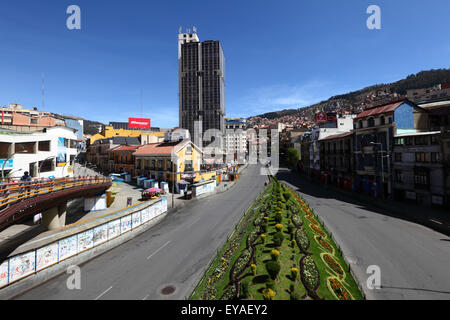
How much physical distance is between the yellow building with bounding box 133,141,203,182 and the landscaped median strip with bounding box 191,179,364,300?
35.6 m

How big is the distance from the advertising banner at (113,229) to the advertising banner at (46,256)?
19.6 ft

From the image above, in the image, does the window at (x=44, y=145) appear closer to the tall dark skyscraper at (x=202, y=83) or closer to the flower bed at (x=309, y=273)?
the flower bed at (x=309, y=273)

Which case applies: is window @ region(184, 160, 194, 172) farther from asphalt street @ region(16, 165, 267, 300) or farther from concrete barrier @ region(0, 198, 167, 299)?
concrete barrier @ region(0, 198, 167, 299)

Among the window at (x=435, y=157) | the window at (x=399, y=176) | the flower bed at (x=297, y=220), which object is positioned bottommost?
the flower bed at (x=297, y=220)

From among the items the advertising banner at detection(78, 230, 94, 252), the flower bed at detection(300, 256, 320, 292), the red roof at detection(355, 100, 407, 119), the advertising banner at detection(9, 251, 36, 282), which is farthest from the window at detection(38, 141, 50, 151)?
the red roof at detection(355, 100, 407, 119)

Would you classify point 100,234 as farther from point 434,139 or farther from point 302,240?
point 434,139

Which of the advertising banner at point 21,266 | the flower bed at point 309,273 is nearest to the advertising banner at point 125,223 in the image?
the advertising banner at point 21,266

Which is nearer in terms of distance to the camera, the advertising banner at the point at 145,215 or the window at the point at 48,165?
the advertising banner at the point at 145,215

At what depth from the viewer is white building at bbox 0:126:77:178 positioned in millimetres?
29594

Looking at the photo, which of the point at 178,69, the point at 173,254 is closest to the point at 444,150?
the point at 173,254

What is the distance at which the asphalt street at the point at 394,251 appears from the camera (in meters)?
15.0

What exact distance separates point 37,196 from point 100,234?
717cm

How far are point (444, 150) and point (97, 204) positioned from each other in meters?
59.2

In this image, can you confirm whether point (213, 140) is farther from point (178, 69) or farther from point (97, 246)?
point (97, 246)
